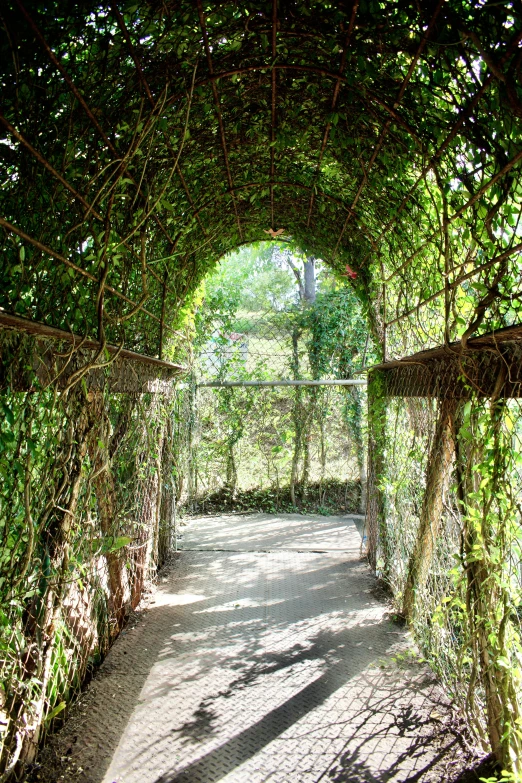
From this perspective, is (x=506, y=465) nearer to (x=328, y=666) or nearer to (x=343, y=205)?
(x=328, y=666)

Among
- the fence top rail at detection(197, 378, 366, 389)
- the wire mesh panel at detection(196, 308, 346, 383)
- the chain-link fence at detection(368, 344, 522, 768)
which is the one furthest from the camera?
the wire mesh panel at detection(196, 308, 346, 383)

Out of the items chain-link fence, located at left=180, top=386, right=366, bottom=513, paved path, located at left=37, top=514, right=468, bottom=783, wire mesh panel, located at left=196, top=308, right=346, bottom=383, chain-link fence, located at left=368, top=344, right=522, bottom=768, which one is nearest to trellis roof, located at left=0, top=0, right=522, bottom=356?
chain-link fence, located at left=368, top=344, right=522, bottom=768

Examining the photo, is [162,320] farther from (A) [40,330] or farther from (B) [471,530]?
(B) [471,530]

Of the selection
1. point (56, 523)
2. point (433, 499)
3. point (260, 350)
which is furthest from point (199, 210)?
point (260, 350)

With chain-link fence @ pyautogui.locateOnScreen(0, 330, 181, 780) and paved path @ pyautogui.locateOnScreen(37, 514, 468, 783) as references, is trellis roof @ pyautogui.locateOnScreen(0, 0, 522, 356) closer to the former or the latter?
chain-link fence @ pyautogui.locateOnScreen(0, 330, 181, 780)

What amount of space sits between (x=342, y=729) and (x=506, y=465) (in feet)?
4.45

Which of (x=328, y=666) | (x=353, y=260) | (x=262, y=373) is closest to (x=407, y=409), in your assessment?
(x=353, y=260)

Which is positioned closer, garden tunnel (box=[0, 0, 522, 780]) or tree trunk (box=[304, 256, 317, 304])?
garden tunnel (box=[0, 0, 522, 780])

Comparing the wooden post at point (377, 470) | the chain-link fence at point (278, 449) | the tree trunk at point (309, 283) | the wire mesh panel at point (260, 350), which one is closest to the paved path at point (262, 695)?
the wooden post at point (377, 470)

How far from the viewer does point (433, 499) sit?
285 centimetres

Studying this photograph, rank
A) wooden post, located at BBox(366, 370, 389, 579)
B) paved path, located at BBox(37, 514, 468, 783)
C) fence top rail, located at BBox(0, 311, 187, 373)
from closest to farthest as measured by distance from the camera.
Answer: fence top rail, located at BBox(0, 311, 187, 373) → paved path, located at BBox(37, 514, 468, 783) → wooden post, located at BBox(366, 370, 389, 579)

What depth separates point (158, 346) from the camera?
3943mm

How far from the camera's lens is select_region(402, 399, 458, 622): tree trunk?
2.56m

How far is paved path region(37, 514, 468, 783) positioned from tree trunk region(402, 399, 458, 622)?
1.19 ft
